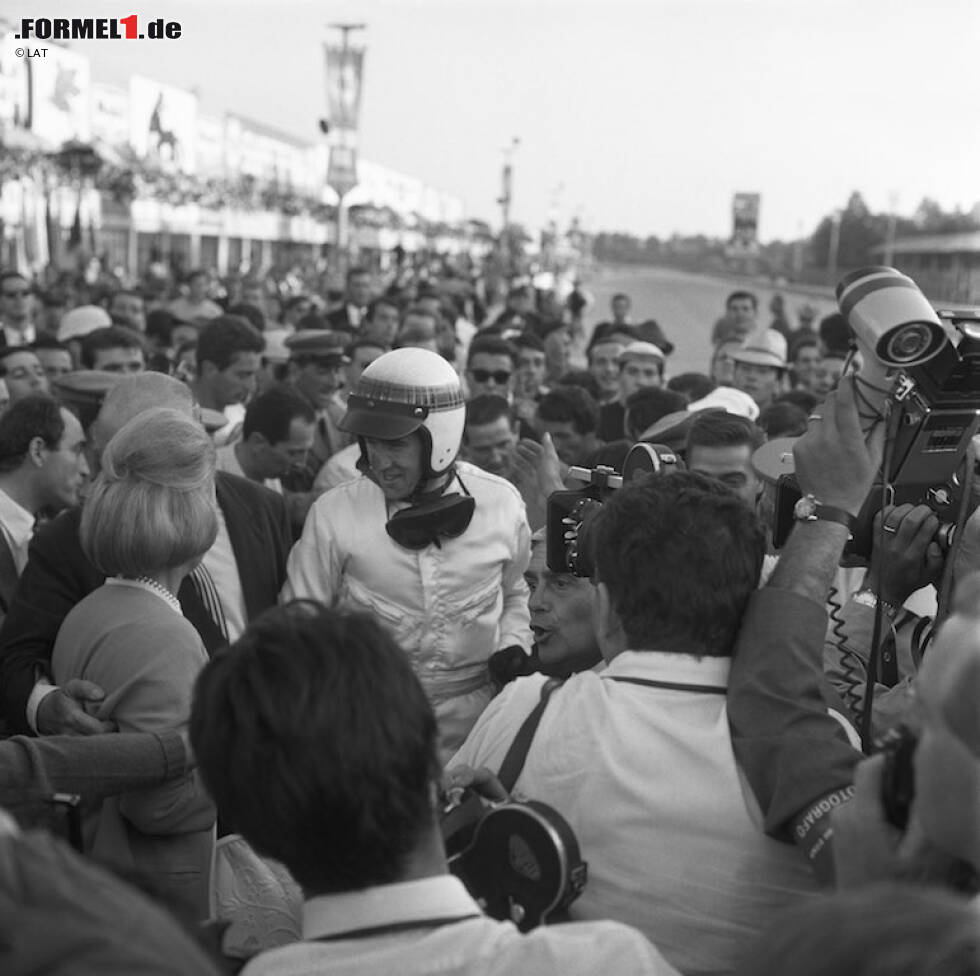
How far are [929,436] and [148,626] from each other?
1.66 metres

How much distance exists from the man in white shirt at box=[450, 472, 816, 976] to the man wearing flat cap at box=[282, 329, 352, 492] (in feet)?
13.7

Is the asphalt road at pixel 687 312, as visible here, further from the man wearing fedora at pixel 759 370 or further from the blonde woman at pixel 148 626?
the blonde woman at pixel 148 626

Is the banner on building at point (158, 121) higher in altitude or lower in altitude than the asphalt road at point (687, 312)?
higher

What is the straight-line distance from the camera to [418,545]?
3.68 m

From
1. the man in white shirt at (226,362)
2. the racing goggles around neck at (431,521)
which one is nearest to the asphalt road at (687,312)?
the man in white shirt at (226,362)

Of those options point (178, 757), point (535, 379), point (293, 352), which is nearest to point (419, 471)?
point (178, 757)

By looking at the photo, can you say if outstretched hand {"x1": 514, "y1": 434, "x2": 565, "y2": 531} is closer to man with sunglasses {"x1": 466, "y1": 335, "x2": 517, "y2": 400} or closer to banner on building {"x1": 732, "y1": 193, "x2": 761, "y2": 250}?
man with sunglasses {"x1": 466, "y1": 335, "x2": 517, "y2": 400}

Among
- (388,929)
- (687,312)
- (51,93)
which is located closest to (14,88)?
(51,93)

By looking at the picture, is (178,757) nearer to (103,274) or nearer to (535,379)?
(535,379)

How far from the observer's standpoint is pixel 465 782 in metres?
2.05

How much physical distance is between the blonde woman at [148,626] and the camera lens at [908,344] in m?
1.55

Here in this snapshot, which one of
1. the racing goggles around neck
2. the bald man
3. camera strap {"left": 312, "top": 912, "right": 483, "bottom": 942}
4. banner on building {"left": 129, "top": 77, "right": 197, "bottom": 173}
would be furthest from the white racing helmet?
banner on building {"left": 129, "top": 77, "right": 197, "bottom": 173}

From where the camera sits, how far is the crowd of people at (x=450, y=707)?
1.39 metres

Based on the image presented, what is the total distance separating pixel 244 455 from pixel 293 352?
2471 mm
